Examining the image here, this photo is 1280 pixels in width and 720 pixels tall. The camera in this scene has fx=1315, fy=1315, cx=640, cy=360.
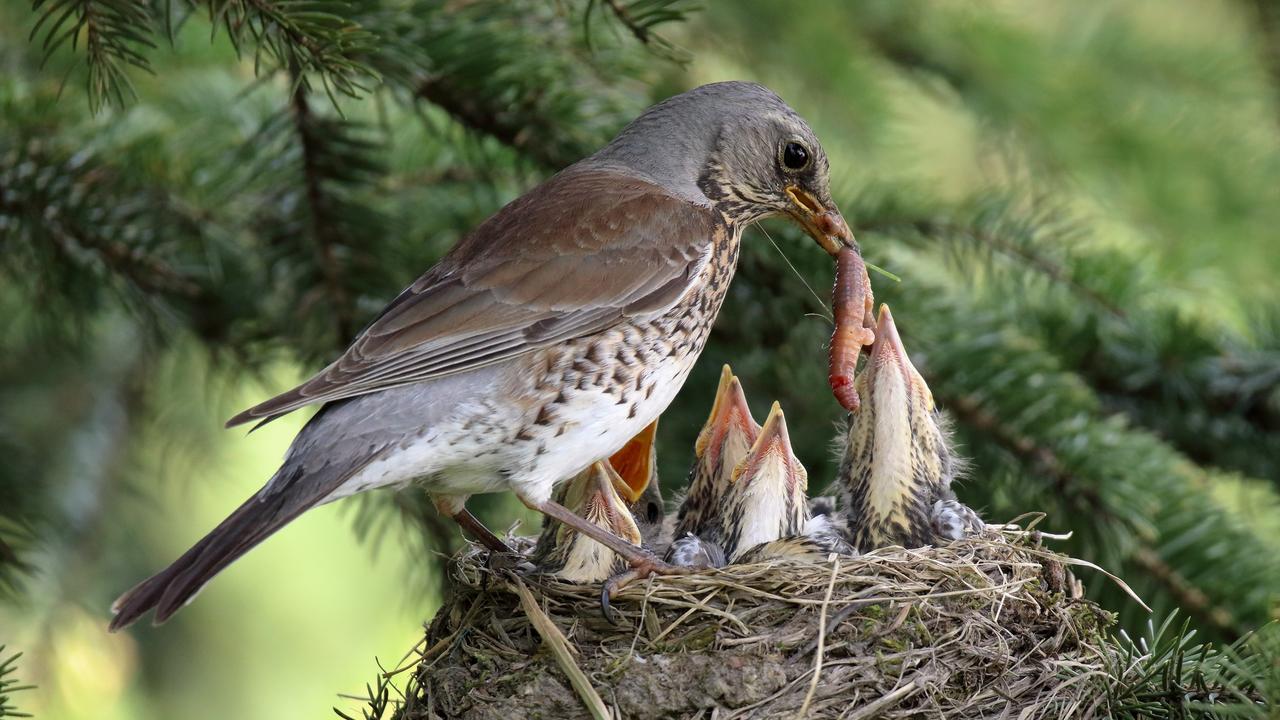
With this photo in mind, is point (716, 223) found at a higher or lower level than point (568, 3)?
lower

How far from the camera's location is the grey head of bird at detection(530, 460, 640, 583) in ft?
10.8

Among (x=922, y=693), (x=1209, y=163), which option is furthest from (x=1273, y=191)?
(x=922, y=693)

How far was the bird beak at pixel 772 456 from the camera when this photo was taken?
339 centimetres

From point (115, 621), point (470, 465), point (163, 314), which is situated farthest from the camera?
point (163, 314)

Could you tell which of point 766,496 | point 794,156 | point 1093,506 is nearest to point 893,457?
point 766,496

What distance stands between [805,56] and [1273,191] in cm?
177

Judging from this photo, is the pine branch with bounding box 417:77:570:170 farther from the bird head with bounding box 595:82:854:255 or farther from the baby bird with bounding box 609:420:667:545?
the baby bird with bounding box 609:420:667:545

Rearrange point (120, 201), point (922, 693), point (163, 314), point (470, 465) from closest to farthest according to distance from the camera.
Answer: point (922, 693) → point (470, 465) → point (120, 201) → point (163, 314)

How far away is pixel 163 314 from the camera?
383 centimetres

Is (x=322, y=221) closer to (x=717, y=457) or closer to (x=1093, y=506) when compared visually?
(x=717, y=457)

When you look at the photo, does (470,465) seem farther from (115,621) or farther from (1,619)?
(1,619)

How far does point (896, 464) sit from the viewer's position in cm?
339

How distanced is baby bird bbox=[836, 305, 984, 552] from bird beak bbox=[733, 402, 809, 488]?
0.18 metres

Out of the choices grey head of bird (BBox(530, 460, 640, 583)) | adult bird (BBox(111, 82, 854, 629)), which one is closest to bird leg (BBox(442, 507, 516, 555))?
adult bird (BBox(111, 82, 854, 629))
